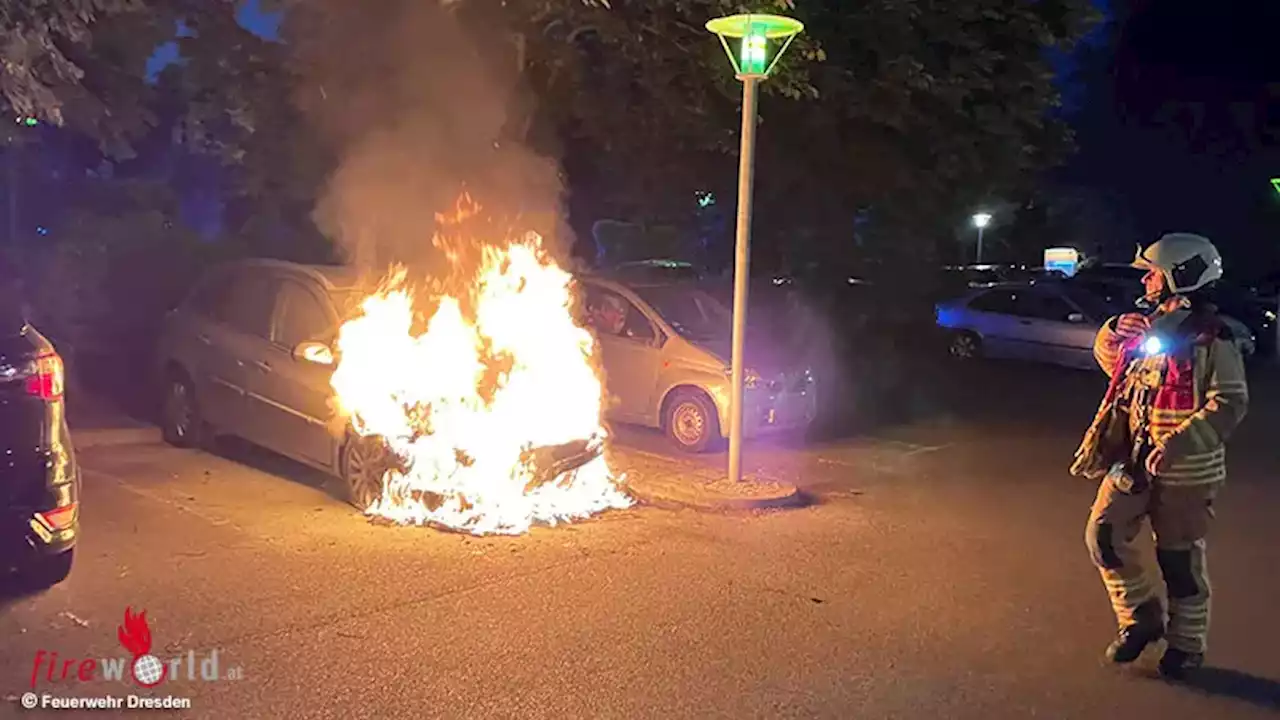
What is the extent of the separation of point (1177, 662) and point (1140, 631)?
207 mm

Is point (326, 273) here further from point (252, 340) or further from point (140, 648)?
point (140, 648)

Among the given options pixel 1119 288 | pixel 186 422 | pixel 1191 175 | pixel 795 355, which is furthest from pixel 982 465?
pixel 1191 175

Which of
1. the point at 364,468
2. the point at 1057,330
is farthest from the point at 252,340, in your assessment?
the point at 1057,330

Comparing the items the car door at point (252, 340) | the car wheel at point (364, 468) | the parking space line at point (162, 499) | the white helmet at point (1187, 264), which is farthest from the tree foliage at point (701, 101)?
the white helmet at point (1187, 264)

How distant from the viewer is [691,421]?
37.6 ft

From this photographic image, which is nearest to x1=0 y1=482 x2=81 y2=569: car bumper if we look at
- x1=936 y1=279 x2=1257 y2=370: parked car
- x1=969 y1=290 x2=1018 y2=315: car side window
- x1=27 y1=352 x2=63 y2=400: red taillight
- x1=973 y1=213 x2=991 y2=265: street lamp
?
x1=27 y1=352 x2=63 y2=400: red taillight

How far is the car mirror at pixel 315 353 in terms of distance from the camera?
8758 millimetres

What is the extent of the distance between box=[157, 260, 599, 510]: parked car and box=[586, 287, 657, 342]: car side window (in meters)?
2.96

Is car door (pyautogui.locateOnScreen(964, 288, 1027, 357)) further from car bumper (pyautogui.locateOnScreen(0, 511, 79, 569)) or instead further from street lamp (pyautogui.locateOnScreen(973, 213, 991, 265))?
car bumper (pyautogui.locateOnScreen(0, 511, 79, 569))

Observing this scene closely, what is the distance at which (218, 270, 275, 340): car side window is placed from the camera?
975 cm

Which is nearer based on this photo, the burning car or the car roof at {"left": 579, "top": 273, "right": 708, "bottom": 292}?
the burning car

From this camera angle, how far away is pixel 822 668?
18.6 feet

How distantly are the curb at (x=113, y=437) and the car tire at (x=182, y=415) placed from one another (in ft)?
1.04

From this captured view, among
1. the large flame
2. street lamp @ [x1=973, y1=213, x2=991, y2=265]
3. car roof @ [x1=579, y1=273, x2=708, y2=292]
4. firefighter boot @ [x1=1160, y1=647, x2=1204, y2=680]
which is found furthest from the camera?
street lamp @ [x1=973, y1=213, x2=991, y2=265]
